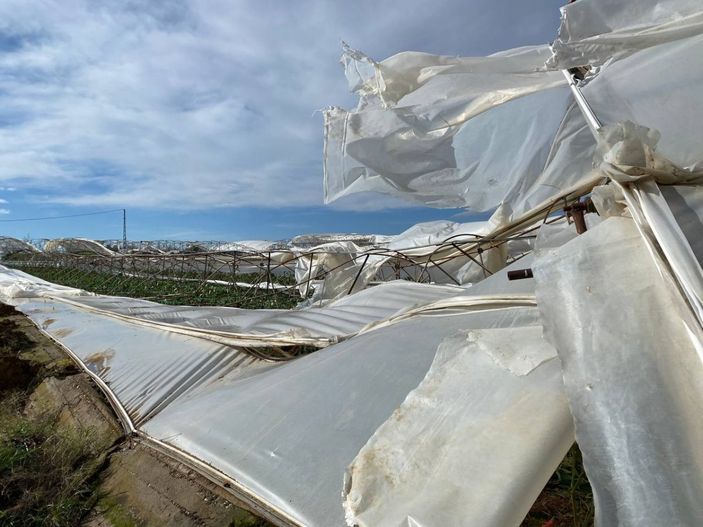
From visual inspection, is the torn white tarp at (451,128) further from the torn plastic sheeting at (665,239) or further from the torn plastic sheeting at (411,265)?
the torn plastic sheeting at (411,265)

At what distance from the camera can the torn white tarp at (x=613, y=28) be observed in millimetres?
1574

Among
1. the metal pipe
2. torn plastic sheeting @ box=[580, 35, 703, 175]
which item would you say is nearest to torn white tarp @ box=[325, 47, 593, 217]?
the metal pipe

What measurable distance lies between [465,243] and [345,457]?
14.1 ft

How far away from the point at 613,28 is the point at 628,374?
1.16 meters

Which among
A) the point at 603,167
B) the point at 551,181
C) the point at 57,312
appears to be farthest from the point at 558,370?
the point at 57,312

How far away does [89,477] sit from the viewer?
2.64m

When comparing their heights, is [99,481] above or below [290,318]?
below

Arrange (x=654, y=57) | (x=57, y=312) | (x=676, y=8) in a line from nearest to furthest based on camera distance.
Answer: (x=676, y=8)
(x=654, y=57)
(x=57, y=312)

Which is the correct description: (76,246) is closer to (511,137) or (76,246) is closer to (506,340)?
(511,137)

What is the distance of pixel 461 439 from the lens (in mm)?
1193

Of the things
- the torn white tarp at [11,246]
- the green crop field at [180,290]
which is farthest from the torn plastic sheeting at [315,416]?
the torn white tarp at [11,246]

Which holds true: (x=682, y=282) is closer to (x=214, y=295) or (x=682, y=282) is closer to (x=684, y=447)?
(x=684, y=447)

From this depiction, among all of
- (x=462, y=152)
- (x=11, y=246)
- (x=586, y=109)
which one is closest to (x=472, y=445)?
(x=586, y=109)

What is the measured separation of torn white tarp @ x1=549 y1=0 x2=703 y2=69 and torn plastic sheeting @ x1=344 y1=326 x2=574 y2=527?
934 millimetres
